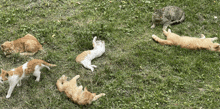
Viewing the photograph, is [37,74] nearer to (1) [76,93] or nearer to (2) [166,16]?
(1) [76,93]

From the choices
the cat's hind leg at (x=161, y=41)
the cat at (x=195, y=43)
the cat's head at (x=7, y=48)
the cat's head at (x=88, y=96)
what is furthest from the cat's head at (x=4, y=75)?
the cat at (x=195, y=43)

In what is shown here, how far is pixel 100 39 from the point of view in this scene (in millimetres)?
5004

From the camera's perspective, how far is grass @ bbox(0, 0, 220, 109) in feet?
11.9

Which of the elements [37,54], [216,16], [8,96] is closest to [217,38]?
[216,16]

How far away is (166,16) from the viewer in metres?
5.49

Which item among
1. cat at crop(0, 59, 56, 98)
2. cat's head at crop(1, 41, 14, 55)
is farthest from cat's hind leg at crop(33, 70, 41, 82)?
cat's head at crop(1, 41, 14, 55)

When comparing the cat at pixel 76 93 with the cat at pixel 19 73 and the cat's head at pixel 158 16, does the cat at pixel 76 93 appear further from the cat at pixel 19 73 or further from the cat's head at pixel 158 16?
the cat's head at pixel 158 16

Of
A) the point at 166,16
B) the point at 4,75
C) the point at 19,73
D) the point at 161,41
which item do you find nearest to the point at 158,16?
the point at 166,16

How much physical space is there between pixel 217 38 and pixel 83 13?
3711 mm

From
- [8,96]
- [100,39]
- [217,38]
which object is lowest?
[8,96]

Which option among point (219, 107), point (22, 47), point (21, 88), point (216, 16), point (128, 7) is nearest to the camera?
point (219, 107)

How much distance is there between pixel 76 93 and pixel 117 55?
4.94 ft

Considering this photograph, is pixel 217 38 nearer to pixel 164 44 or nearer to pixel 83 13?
pixel 164 44

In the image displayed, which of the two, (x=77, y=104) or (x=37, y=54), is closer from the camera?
(x=77, y=104)
